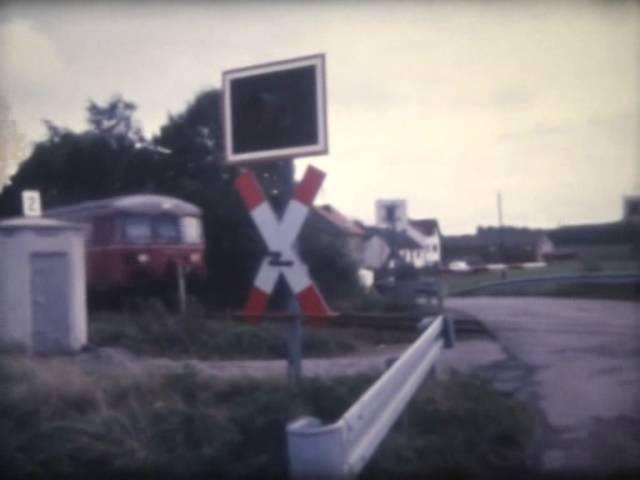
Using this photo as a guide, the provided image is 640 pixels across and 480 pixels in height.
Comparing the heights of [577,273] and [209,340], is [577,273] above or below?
above

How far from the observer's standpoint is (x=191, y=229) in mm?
22578

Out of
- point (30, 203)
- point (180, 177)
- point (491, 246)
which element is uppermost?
point (180, 177)

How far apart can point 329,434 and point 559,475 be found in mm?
2166

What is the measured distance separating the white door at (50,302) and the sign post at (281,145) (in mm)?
6935

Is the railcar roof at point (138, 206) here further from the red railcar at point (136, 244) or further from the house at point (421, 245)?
the house at point (421, 245)

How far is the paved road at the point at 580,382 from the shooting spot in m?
6.00

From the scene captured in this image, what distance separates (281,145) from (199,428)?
7.14ft

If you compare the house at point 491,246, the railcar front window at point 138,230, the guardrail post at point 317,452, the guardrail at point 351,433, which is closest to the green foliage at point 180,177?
the railcar front window at point 138,230

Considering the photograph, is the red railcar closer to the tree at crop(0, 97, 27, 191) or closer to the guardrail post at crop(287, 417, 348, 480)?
the tree at crop(0, 97, 27, 191)

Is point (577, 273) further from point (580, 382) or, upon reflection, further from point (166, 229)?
point (580, 382)

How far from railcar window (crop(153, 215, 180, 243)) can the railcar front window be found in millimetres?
225

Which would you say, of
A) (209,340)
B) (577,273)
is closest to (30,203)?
(209,340)

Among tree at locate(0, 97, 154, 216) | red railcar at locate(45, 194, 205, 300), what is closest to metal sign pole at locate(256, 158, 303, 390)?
red railcar at locate(45, 194, 205, 300)

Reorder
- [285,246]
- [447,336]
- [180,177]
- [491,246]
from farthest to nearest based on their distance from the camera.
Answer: [491,246] → [180,177] → [447,336] → [285,246]
